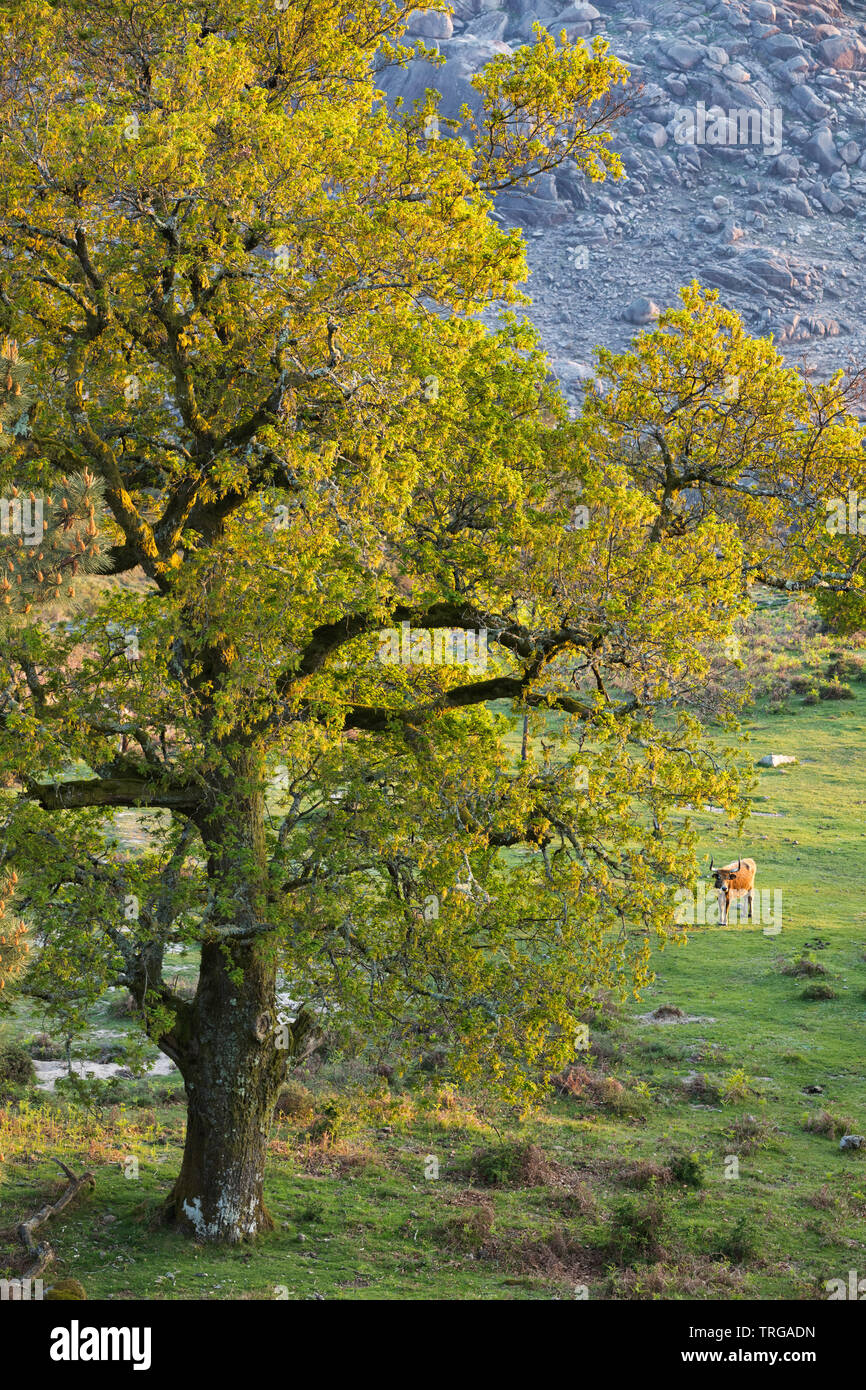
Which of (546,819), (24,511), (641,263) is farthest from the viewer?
(641,263)

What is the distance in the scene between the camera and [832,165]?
195250 mm

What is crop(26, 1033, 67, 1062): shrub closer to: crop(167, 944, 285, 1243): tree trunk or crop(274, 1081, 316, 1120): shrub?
crop(274, 1081, 316, 1120): shrub

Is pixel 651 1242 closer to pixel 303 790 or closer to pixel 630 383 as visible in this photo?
pixel 303 790

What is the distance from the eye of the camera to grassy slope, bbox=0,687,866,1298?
1559 centimetres

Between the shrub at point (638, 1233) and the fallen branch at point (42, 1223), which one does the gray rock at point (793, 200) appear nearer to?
the shrub at point (638, 1233)

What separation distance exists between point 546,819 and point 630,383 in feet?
19.9

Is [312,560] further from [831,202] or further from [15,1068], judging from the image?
[831,202]

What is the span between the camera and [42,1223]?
639 inches

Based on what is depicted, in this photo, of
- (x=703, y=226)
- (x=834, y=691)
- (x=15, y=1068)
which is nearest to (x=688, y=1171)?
(x=15, y=1068)

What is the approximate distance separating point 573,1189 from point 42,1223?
7.56m

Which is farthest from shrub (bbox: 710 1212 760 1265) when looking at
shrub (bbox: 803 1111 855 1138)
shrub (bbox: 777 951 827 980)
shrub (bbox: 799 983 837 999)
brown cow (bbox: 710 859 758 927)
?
brown cow (bbox: 710 859 758 927)

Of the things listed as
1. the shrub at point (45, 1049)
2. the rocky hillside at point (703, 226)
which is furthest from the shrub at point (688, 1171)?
the rocky hillside at point (703, 226)

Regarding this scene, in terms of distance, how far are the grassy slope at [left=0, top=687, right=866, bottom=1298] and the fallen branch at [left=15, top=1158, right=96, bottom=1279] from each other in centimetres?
27

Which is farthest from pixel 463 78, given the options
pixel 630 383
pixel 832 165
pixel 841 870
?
pixel 630 383
